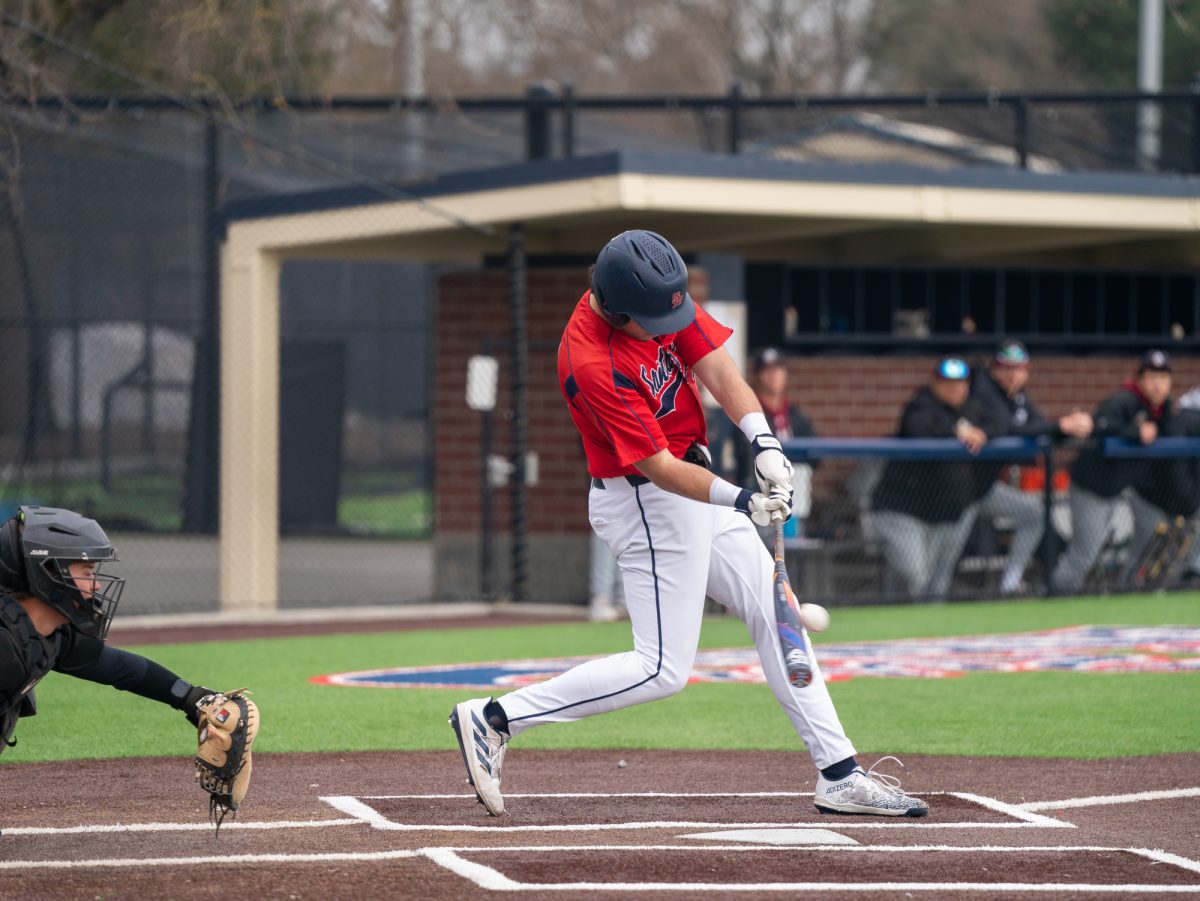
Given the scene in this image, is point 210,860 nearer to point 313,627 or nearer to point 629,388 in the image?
point 629,388

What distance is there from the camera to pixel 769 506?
5.16 m

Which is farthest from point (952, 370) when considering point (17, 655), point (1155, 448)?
point (17, 655)

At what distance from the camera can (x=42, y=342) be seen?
56.9ft

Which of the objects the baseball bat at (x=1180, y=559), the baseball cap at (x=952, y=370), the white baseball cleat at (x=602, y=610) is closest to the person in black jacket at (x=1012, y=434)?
the baseball cap at (x=952, y=370)

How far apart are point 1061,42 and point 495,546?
907 inches

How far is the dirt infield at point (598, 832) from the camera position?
447 centimetres


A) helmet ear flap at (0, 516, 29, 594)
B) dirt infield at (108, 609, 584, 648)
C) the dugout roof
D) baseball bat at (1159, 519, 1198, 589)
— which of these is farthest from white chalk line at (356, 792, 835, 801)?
baseball bat at (1159, 519, 1198, 589)

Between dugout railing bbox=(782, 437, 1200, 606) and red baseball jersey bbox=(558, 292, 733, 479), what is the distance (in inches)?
255

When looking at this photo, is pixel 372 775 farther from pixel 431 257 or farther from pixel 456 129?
pixel 456 129

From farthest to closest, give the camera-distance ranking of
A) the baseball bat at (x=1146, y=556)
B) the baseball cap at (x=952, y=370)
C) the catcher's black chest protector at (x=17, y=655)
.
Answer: the baseball bat at (x=1146, y=556) < the baseball cap at (x=952, y=370) < the catcher's black chest protector at (x=17, y=655)

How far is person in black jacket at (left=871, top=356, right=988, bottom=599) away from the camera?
1242 cm

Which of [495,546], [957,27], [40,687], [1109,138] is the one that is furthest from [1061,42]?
[40,687]

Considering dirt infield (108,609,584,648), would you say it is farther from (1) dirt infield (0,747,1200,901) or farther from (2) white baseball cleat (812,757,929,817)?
(2) white baseball cleat (812,757,929,817)

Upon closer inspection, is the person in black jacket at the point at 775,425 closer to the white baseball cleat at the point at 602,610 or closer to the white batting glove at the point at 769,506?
the white baseball cleat at the point at 602,610
